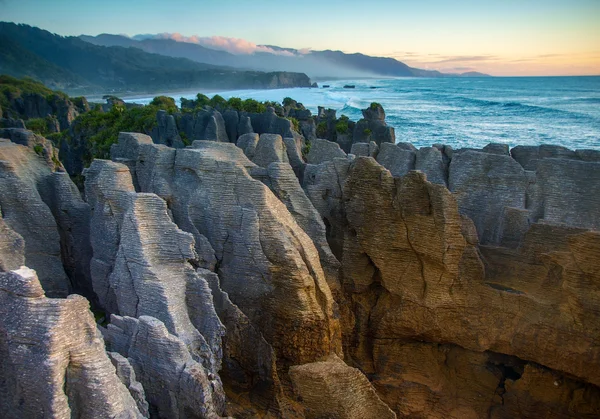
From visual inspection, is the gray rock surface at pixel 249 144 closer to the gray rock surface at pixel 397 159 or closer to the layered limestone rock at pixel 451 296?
the gray rock surface at pixel 397 159

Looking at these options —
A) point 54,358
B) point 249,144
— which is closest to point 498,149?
point 249,144

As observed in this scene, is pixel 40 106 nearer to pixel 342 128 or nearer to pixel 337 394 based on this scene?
pixel 342 128

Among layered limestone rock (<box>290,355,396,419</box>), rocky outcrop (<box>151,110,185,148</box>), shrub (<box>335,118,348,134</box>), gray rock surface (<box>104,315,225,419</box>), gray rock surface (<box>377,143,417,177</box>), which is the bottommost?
layered limestone rock (<box>290,355,396,419</box>)

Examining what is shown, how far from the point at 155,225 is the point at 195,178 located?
230 centimetres

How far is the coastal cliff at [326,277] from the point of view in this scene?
943 cm

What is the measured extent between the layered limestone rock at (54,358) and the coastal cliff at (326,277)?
1469mm

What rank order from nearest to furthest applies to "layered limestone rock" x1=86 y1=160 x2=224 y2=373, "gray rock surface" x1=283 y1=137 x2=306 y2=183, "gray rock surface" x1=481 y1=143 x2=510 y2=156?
"layered limestone rock" x1=86 y1=160 x2=224 y2=373 → "gray rock surface" x1=481 y1=143 x2=510 y2=156 → "gray rock surface" x1=283 y1=137 x2=306 y2=183

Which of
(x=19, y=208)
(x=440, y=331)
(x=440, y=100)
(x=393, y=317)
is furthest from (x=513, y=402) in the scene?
(x=440, y=100)

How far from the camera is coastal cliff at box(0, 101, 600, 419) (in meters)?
9.43

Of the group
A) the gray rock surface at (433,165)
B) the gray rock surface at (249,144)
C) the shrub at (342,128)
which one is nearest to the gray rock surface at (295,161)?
the gray rock surface at (249,144)

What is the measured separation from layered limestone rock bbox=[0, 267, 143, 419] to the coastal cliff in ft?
4.82

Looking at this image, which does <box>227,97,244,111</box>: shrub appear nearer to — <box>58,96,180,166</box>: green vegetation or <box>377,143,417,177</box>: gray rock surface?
<box>58,96,180,166</box>: green vegetation

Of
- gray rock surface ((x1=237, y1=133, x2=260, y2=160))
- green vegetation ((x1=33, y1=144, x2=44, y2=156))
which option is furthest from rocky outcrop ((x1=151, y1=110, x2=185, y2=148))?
green vegetation ((x1=33, y1=144, x2=44, y2=156))

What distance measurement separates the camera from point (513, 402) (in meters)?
11.4
